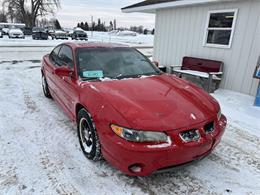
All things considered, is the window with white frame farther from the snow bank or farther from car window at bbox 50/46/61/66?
car window at bbox 50/46/61/66

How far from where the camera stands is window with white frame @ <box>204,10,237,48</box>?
630 centimetres

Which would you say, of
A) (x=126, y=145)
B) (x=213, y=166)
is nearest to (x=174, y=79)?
(x=213, y=166)

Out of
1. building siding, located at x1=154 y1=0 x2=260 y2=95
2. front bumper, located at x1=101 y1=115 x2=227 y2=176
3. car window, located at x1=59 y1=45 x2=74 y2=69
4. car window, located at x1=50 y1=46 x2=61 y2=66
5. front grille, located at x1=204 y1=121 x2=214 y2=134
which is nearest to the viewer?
front bumper, located at x1=101 y1=115 x2=227 y2=176

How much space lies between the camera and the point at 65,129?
3.68 meters

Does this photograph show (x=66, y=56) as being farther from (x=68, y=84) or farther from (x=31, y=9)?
(x=31, y=9)

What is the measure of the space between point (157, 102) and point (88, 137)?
1029mm

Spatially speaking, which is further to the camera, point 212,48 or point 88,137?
point 212,48

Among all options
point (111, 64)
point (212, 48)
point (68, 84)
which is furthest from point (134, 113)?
point (212, 48)

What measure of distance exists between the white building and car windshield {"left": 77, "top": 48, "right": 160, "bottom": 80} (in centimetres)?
361

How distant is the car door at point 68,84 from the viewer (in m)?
3.19

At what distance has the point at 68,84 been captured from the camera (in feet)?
11.1

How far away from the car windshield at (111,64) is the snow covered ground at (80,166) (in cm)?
109

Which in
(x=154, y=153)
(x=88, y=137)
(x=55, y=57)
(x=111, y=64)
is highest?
(x=111, y=64)

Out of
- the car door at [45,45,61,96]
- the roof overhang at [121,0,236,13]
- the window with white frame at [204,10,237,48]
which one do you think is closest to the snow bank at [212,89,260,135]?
the window with white frame at [204,10,237,48]
